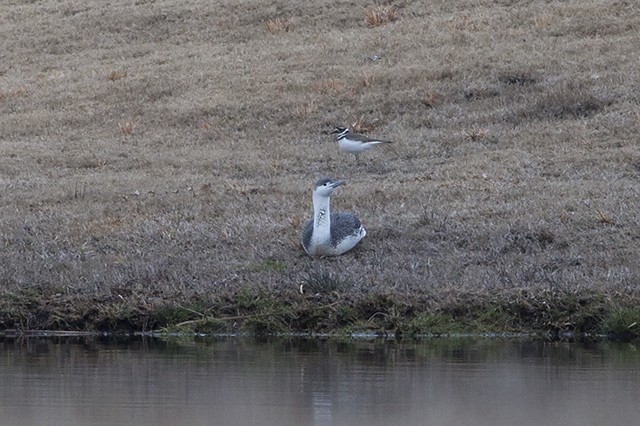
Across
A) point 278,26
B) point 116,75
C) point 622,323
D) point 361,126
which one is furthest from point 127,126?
point 622,323

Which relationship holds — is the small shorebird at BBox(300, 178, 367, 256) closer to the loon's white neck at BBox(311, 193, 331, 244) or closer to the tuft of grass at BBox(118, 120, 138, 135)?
the loon's white neck at BBox(311, 193, 331, 244)

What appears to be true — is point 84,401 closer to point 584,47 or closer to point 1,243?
point 1,243

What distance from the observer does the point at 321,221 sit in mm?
13703

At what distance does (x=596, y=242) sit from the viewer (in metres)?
13.7

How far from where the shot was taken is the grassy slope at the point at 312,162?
12.3 m

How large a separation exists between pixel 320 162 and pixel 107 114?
492 cm

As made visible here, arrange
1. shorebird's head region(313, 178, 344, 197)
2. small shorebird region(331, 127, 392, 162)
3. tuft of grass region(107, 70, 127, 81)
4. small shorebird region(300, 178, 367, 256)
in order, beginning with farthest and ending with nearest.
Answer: tuft of grass region(107, 70, 127, 81)
small shorebird region(331, 127, 392, 162)
shorebird's head region(313, 178, 344, 197)
small shorebird region(300, 178, 367, 256)

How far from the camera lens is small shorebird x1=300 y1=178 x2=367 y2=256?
13.6 metres

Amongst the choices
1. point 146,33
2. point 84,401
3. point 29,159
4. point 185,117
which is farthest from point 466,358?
point 146,33

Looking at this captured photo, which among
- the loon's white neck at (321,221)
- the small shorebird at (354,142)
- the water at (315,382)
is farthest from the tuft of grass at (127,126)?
the water at (315,382)

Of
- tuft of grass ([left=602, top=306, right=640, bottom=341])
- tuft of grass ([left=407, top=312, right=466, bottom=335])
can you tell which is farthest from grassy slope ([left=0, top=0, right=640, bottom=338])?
tuft of grass ([left=602, top=306, right=640, bottom=341])

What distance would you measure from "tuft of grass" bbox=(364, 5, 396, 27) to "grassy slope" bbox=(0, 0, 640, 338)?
0.21 metres

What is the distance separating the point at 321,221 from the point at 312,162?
5467 millimetres

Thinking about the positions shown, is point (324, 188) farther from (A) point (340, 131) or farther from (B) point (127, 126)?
(B) point (127, 126)
